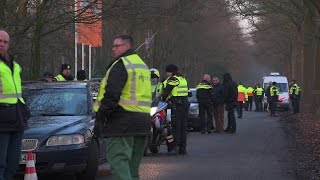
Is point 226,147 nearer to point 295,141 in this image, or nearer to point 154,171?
point 295,141

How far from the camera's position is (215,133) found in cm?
2227

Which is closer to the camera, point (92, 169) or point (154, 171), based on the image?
point (92, 169)

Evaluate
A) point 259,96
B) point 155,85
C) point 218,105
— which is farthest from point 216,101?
point 259,96

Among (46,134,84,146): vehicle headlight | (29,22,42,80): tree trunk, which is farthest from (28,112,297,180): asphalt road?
(29,22,42,80): tree trunk

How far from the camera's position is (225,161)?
1356 centimetres

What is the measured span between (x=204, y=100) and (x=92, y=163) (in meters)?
11.1

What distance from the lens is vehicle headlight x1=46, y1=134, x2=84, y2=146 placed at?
9.73 m

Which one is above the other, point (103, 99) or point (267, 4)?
point (267, 4)

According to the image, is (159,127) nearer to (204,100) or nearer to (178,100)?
(178,100)

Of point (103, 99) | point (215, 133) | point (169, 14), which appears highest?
point (169, 14)

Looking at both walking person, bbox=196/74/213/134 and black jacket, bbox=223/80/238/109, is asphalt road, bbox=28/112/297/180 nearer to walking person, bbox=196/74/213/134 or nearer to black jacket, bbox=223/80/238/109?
walking person, bbox=196/74/213/134

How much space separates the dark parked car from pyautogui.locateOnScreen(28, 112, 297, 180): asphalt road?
110 cm

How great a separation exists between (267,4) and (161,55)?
9.73 meters

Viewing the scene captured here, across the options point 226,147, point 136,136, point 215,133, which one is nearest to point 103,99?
point 136,136
